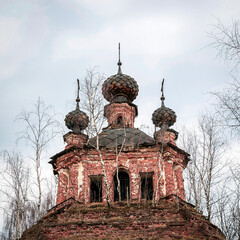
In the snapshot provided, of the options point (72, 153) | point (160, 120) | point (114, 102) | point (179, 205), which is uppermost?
point (114, 102)

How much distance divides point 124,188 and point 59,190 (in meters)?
2.30

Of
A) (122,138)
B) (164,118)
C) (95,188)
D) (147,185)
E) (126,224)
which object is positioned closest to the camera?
(126,224)

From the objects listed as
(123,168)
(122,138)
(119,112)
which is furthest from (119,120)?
(123,168)

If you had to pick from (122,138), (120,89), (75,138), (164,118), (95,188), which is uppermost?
(120,89)

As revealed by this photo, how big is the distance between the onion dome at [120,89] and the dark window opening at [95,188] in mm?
4824

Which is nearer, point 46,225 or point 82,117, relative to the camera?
point 46,225

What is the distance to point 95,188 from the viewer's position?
45.8 ft

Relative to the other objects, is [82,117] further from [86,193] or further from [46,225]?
[46,225]

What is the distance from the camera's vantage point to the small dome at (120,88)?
1762cm

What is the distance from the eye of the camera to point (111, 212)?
11.3 meters

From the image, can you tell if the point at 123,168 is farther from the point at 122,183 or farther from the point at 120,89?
the point at 120,89

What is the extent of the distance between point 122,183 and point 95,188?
0.99m

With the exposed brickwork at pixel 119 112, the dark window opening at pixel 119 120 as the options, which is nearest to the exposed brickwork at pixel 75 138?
the exposed brickwork at pixel 119 112

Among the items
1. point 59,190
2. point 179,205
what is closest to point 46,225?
point 59,190
